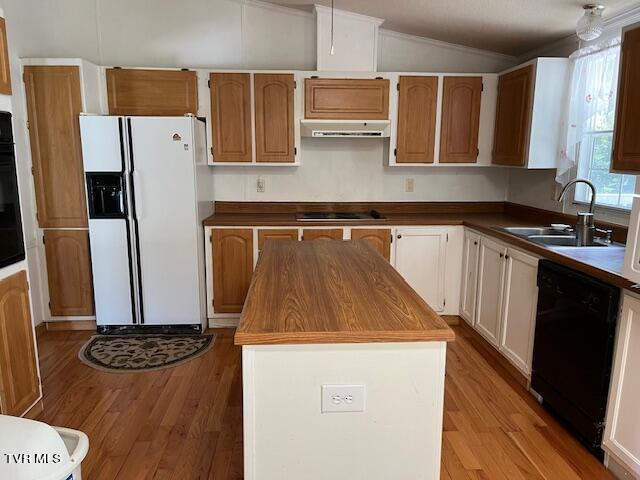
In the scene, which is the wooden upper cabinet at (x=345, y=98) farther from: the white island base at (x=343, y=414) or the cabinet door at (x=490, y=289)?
the white island base at (x=343, y=414)

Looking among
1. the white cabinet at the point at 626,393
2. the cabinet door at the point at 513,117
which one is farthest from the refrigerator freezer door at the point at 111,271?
the white cabinet at the point at 626,393

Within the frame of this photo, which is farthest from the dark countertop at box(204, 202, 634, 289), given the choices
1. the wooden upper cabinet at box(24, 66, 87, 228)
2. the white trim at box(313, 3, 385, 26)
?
the white trim at box(313, 3, 385, 26)

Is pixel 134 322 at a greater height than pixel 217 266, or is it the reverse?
pixel 217 266

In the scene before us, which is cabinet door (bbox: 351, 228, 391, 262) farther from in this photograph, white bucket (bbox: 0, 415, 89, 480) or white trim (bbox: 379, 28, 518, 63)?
white bucket (bbox: 0, 415, 89, 480)

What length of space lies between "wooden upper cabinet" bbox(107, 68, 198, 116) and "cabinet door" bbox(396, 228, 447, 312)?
6.74 feet

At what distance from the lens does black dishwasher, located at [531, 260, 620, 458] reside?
2068 mm

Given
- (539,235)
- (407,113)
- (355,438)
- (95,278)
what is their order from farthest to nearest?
(407,113)
(95,278)
(539,235)
(355,438)

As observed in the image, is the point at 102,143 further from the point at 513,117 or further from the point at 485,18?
the point at 513,117

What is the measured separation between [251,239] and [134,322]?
1.13m

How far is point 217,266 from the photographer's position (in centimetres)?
370

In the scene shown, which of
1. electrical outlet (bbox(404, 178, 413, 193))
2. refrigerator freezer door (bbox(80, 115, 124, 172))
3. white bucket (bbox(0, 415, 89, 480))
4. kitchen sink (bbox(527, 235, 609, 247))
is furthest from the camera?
electrical outlet (bbox(404, 178, 413, 193))

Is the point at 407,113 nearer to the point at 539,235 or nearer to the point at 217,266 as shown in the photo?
the point at 539,235

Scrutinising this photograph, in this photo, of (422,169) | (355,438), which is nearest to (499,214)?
(422,169)

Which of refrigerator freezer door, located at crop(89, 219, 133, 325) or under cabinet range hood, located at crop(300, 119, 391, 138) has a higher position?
under cabinet range hood, located at crop(300, 119, 391, 138)
